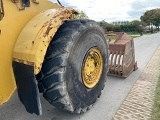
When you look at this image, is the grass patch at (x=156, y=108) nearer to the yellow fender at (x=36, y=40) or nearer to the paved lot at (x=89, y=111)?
the paved lot at (x=89, y=111)

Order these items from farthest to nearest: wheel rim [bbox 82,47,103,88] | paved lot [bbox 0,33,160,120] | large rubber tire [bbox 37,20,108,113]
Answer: paved lot [bbox 0,33,160,120] → wheel rim [bbox 82,47,103,88] → large rubber tire [bbox 37,20,108,113]

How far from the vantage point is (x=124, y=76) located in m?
5.45

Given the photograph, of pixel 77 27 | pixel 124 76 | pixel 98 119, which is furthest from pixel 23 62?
pixel 124 76

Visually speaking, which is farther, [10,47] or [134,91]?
[134,91]

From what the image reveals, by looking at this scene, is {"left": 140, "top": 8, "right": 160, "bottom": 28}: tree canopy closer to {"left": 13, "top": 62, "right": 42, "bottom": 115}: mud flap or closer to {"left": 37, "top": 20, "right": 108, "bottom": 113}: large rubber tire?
{"left": 37, "top": 20, "right": 108, "bottom": 113}: large rubber tire

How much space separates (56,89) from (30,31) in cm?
71

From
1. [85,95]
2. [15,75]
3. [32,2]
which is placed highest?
[32,2]

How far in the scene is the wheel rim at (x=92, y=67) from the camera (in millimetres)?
3457

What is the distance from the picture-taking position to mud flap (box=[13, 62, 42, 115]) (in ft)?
9.15

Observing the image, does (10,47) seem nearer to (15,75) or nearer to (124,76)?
(15,75)

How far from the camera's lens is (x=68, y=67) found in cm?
304

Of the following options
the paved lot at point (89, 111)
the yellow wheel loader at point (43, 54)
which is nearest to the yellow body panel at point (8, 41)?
the yellow wheel loader at point (43, 54)

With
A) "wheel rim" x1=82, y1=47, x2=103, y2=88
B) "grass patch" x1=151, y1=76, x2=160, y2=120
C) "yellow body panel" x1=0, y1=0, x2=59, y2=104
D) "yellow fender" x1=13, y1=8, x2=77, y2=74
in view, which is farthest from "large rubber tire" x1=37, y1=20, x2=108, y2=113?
"grass patch" x1=151, y1=76, x2=160, y2=120

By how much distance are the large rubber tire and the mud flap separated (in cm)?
20
